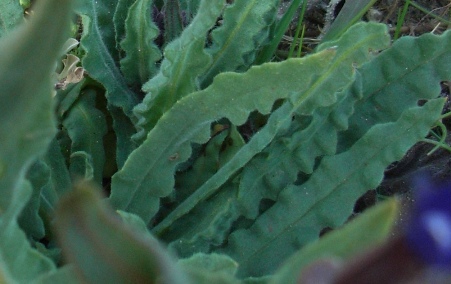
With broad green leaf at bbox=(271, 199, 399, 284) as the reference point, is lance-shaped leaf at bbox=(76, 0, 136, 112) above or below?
below

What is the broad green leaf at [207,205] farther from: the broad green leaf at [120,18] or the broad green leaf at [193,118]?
the broad green leaf at [120,18]

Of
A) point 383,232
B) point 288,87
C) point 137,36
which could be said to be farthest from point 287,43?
point 383,232

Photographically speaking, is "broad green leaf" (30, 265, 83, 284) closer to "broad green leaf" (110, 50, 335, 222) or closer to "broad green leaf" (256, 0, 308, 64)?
"broad green leaf" (110, 50, 335, 222)

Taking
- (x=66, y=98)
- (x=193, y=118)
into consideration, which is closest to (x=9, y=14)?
(x=66, y=98)

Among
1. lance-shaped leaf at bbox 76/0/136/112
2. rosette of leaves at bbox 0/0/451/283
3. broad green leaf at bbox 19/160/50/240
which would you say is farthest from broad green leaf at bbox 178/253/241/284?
lance-shaped leaf at bbox 76/0/136/112

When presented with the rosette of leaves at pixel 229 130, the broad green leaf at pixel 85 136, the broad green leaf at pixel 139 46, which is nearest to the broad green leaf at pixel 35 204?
the rosette of leaves at pixel 229 130
